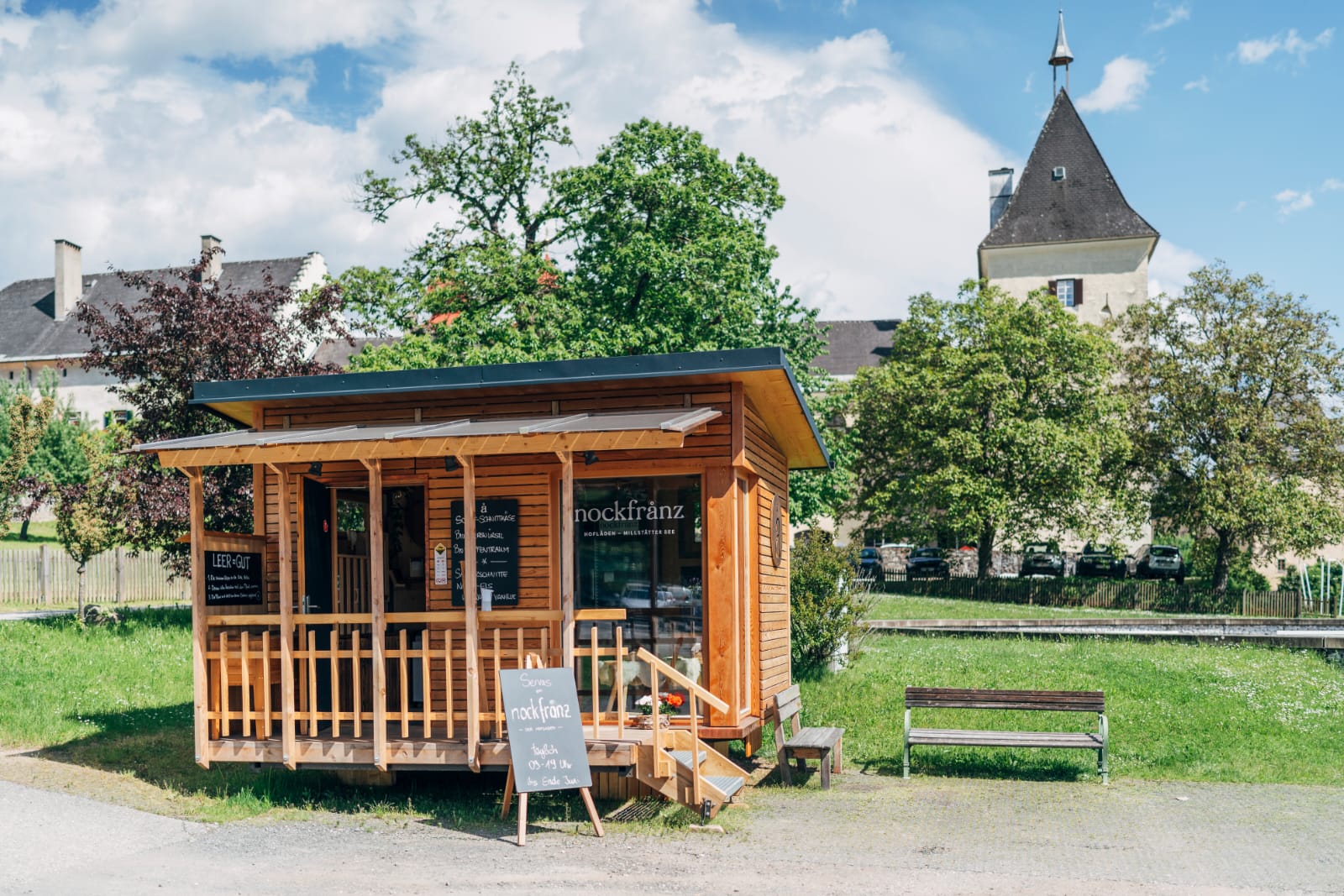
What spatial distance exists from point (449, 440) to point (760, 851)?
3.81 metres

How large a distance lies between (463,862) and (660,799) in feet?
7.77

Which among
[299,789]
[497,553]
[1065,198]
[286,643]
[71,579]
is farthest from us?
[1065,198]

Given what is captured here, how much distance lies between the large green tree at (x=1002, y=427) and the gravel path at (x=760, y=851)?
88.2 feet

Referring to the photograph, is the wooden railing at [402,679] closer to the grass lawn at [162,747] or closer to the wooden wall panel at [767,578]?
the grass lawn at [162,747]

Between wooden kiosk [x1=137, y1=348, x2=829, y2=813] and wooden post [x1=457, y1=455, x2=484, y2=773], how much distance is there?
2cm

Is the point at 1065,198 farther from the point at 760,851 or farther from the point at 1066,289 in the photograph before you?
the point at 760,851

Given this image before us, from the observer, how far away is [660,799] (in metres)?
10.1

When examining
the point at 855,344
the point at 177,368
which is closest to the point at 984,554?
the point at 177,368

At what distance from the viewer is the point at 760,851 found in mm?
8570

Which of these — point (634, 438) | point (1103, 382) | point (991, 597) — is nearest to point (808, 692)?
point (634, 438)

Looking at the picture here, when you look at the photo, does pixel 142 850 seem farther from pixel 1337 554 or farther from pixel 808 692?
pixel 1337 554

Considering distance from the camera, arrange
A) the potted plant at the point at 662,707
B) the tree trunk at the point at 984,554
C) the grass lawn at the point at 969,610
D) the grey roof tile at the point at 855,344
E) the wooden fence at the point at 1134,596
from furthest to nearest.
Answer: the grey roof tile at the point at 855,344 → the tree trunk at the point at 984,554 → the wooden fence at the point at 1134,596 → the grass lawn at the point at 969,610 → the potted plant at the point at 662,707

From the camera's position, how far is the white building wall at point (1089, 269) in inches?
2002

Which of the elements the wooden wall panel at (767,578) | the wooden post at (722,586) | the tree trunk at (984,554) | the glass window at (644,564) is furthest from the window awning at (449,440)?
the tree trunk at (984,554)
